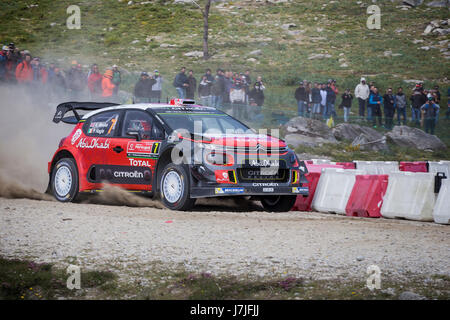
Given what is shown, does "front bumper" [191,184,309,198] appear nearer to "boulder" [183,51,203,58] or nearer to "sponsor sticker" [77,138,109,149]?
"sponsor sticker" [77,138,109,149]

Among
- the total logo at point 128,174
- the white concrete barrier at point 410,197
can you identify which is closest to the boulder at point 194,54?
the total logo at point 128,174

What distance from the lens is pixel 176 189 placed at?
11.1 meters

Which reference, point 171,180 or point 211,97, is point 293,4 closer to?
point 211,97

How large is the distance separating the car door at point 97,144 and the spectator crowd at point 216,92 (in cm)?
1181

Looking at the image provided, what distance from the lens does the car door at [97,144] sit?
482 inches

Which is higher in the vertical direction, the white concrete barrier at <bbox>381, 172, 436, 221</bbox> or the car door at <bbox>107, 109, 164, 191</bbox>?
the car door at <bbox>107, 109, 164, 191</bbox>

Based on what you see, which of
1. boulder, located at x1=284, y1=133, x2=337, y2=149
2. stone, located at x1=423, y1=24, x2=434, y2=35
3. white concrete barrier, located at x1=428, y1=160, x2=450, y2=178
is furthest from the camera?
stone, located at x1=423, y1=24, x2=434, y2=35

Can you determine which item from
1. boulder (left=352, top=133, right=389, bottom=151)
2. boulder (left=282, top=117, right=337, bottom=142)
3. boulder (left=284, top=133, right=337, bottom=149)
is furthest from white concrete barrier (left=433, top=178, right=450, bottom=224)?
boulder (left=282, top=117, right=337, bottom=142)

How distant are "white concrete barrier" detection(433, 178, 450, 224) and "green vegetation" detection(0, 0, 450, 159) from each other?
30108 millimetres

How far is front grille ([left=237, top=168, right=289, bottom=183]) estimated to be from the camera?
11023 millimetres

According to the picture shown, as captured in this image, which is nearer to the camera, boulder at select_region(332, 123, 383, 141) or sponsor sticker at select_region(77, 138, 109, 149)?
sponsor sticker at select_region(77, 138, 109, 149)

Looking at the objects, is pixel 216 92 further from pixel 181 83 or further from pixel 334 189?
pixel 334 189
